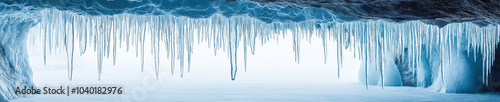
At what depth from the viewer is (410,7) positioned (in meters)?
5.68

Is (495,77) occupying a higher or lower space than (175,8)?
lower

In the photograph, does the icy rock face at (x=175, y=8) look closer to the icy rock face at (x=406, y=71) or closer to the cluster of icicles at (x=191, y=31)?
the cluster of icicles at (x=191, y=31)

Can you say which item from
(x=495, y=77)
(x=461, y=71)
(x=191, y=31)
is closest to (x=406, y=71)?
(x=495, y=77)

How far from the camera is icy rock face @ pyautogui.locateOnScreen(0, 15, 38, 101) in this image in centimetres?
873

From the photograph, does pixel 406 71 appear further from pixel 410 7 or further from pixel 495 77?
pixel 410 7

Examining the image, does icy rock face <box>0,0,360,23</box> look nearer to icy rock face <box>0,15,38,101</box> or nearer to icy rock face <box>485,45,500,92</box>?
icy rock face <box>0,15,38,101</box>

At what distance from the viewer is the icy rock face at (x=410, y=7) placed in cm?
530

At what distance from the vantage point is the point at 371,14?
6.23 metres

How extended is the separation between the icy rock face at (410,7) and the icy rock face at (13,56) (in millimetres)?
5915

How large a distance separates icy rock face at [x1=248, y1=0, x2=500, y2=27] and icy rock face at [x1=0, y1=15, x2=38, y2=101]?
19.4 feet

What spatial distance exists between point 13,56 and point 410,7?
8491 millimetres

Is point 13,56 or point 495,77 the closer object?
point 13,56

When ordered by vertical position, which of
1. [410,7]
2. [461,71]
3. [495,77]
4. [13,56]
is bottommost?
[495,77]

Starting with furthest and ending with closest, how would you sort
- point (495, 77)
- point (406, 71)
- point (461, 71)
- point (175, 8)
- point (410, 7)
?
point (406, 71) → point (495, 77) → point (461, 71) → point (175, 8) → point (410, 7)
